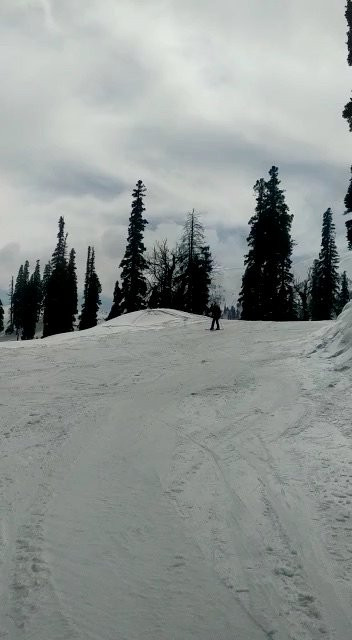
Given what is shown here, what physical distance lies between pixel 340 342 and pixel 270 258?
2671 cm

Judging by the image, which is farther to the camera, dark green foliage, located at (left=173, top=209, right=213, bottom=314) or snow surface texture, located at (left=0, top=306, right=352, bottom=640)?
dark green foliage, located at (left=173, top=209, right=213, bottom=314)

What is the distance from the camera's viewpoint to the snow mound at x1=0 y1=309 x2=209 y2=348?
2125 cm

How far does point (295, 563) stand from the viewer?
413 centimetres

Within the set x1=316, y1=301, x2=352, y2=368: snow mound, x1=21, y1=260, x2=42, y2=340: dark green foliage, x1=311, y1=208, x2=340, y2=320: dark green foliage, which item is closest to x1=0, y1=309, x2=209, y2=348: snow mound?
x1=316, y1=301, x2=352, y2=368: snow mound

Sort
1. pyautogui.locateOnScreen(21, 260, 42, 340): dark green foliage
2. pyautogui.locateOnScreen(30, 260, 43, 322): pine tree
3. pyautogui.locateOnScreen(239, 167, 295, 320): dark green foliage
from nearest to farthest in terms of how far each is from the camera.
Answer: pyautogui.locateOnScreen(239, 167, 295, 320): dark green foliage → pyautogui.locateOnScreen(21, 260, 42, 340): dark green foliage → pyautogui.locateOnScreen(30, 260, 43, 322): pine tree

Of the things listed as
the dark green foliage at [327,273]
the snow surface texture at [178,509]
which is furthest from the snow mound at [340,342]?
the dark green foliage at [327,273]

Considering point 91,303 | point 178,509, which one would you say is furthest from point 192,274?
point 178,509

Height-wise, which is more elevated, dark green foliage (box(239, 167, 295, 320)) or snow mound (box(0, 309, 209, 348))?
dark green foliage (box(239, 167, 295, 320))

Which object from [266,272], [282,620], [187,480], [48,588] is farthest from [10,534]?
[266,272]

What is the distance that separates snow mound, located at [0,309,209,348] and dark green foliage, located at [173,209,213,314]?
14368 millimetres

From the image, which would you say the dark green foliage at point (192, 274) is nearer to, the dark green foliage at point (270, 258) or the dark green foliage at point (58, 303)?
the dark green foliage at point (270, 258)

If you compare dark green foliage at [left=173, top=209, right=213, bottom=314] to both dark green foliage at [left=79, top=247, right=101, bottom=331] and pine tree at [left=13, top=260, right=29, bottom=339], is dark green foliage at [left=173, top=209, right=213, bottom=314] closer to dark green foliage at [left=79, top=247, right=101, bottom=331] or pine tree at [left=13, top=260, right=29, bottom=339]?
dark green foliage at [left=79, top=247, right=101, bottom=331]

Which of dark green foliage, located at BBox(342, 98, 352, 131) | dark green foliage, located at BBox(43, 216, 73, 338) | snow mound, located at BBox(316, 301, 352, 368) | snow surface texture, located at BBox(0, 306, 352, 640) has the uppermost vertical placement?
dark green foliage, located at BBox(342, 98, 352, 131)

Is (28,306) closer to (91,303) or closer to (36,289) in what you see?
(36,289)
